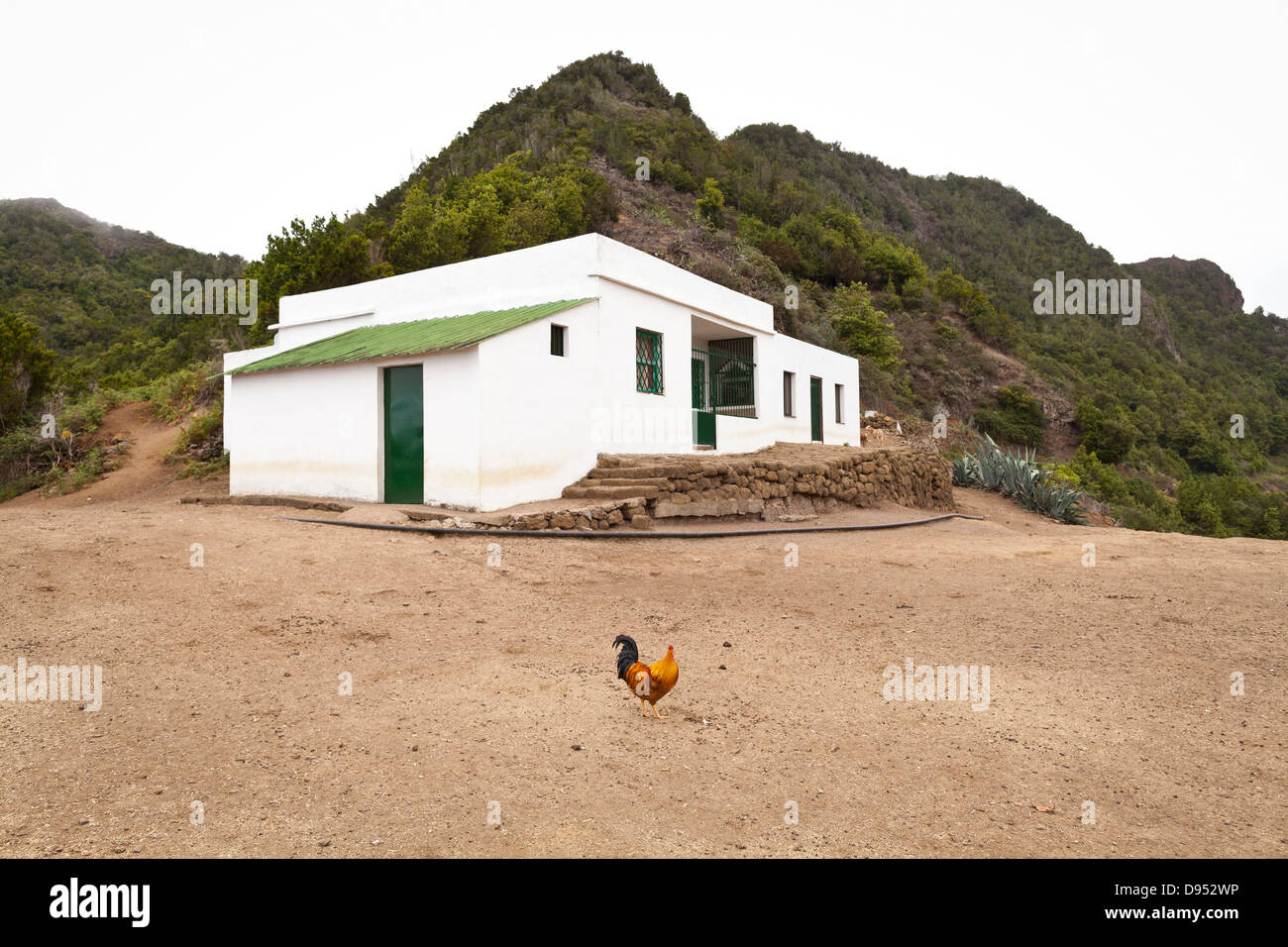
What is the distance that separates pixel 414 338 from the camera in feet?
40.6

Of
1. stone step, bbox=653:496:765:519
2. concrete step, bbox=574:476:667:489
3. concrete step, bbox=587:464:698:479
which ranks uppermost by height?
concrete step, bbox=587:464:698:479

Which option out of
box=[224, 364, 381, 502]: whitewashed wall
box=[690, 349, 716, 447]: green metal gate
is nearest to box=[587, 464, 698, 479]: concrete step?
box=[690, 349, 716, 447]: green metal gate

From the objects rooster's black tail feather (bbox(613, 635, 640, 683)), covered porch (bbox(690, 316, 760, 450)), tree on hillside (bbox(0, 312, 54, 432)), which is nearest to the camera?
rooster's black tail feather (bbox(613, 635, 640, 683))

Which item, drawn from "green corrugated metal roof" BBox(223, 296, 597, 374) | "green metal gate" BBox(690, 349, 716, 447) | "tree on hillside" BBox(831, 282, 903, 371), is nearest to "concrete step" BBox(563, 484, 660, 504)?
"green corrugated metal roof" BBox(223, 296, 597, 374)

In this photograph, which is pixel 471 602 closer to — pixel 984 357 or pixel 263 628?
pixel 263 628

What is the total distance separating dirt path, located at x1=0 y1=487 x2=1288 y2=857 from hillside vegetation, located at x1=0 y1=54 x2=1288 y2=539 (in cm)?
1796

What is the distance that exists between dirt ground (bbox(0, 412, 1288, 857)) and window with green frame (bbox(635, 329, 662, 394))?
647 centimetres

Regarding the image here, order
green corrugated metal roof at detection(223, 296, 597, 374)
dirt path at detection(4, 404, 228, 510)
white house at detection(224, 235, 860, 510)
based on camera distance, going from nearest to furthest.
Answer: white house at detection(224, 235, 860, 510) < green corrugated metal roof at detection(223, 296, 597, 374) < dirt path at detection(4, 404, 228, 510)

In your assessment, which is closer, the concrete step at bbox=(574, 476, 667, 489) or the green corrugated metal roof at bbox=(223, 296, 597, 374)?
the green corrugated metal roof at bbox=(223, 296, 597, 374)

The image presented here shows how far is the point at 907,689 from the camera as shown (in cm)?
471

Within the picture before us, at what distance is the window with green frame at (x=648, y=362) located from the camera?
1413 cm

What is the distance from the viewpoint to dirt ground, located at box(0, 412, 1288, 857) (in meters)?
2.93

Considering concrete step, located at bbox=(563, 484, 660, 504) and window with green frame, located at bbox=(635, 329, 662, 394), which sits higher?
window with green frame, located at bbox=(635, 329, 662, 394)

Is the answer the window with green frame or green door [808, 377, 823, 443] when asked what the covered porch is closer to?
the window with green frame
